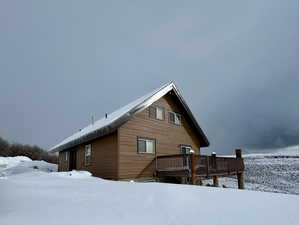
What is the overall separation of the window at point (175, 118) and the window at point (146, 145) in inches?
97.3

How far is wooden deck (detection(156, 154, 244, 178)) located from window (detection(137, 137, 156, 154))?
0.61 metres

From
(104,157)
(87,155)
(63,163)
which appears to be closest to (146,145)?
(104,157)

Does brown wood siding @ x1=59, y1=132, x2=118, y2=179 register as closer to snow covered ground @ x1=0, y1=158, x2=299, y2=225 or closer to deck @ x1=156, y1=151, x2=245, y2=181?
deck @ x1=156, y1=151, x2=245, y2=181

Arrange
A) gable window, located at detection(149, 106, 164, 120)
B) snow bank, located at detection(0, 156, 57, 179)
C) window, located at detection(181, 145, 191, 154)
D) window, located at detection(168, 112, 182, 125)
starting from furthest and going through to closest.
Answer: window, located at detection(181, 145, 191, 154) < window, located at detection(168, 112, 182, 125) < snow bank, located at detection(0, 156, 57, 179) < gable window, located at detection(149, 106, 164, 120)

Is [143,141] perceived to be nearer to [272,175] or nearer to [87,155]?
[87,155]

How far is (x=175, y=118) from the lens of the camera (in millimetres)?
15250

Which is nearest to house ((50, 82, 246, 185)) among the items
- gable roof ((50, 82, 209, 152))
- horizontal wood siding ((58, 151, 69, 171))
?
gable roof ((50, 82, 209, 152))

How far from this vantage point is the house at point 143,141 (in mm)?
11057

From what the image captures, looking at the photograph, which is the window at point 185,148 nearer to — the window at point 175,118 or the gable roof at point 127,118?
the gable roof at point 127,118

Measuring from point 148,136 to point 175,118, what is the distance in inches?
128

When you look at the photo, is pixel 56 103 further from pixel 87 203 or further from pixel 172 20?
pixel 87 203

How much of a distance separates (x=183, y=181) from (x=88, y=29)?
1321 centimetres

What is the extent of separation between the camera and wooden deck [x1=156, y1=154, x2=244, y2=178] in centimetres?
1096

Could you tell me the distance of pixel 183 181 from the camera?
1368 centimetres
